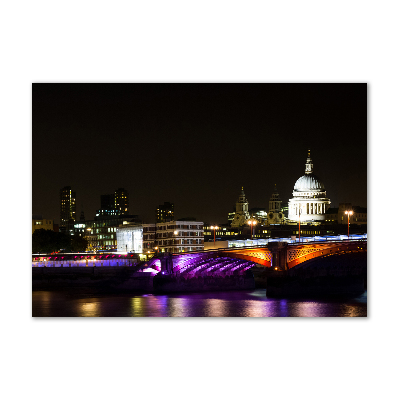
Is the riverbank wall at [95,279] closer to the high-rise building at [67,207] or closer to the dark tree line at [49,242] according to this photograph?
the high-rise building at [67,207]

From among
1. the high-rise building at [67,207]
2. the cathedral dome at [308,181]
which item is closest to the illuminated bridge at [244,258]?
the cathedral dome at [308,181]

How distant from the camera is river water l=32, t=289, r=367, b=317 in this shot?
2142cm

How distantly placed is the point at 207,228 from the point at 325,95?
29.8 meters

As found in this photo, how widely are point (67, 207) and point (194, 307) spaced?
355 inches

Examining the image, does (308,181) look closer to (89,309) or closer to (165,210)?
(165,210)

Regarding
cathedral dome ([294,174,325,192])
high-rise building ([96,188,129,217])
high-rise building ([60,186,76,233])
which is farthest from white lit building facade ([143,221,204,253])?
high-rise building ([96,188,129,217])

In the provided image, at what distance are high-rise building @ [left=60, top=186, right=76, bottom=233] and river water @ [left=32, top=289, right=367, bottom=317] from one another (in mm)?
3243

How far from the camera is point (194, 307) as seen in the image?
2416cm

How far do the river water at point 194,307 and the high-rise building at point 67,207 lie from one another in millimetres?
3243

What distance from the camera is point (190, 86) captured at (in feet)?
52.4

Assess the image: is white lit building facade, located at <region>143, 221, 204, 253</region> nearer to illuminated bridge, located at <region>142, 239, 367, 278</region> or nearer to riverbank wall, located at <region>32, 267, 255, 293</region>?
illuminated bridge, located at <region>142, 239, 367, 278</region>

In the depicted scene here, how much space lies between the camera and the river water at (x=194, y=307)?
843 inches

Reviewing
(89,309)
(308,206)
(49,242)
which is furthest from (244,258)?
(308,206)
